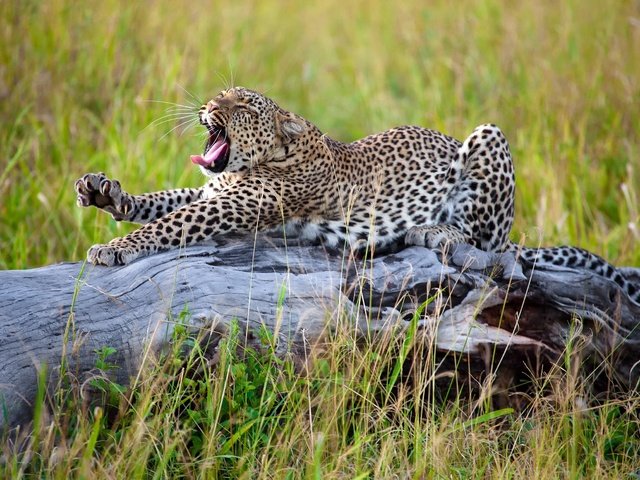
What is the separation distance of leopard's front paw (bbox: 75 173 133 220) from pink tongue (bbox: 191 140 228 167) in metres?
0.54

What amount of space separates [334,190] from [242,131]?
0.72 metres

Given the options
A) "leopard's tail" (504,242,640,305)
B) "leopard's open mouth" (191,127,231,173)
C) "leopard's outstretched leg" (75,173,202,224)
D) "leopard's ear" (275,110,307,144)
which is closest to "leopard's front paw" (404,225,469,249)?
"leopard's tail" (504,242,640,305)

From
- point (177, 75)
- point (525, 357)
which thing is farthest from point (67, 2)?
point (525, 357)

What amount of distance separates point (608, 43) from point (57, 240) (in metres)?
6.39

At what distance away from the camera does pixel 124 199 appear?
5875mm

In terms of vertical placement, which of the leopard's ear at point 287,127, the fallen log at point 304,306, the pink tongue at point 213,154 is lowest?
the fallen log at point 304,306

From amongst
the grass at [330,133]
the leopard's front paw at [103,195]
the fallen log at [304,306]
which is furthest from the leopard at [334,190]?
the grass at [330,133]

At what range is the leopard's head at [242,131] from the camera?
5887 mm

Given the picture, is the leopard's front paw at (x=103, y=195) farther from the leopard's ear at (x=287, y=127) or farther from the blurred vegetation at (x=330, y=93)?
the leopard's ear at (x=287, y=127)

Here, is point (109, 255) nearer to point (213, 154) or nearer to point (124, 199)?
point (124, 199)

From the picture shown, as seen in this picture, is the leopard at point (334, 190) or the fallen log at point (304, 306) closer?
the fallen log at point (304, 306)

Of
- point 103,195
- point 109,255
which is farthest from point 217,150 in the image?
point 109,255

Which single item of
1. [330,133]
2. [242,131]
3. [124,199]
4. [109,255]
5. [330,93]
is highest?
[330,93]

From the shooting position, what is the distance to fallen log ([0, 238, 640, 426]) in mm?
4488
